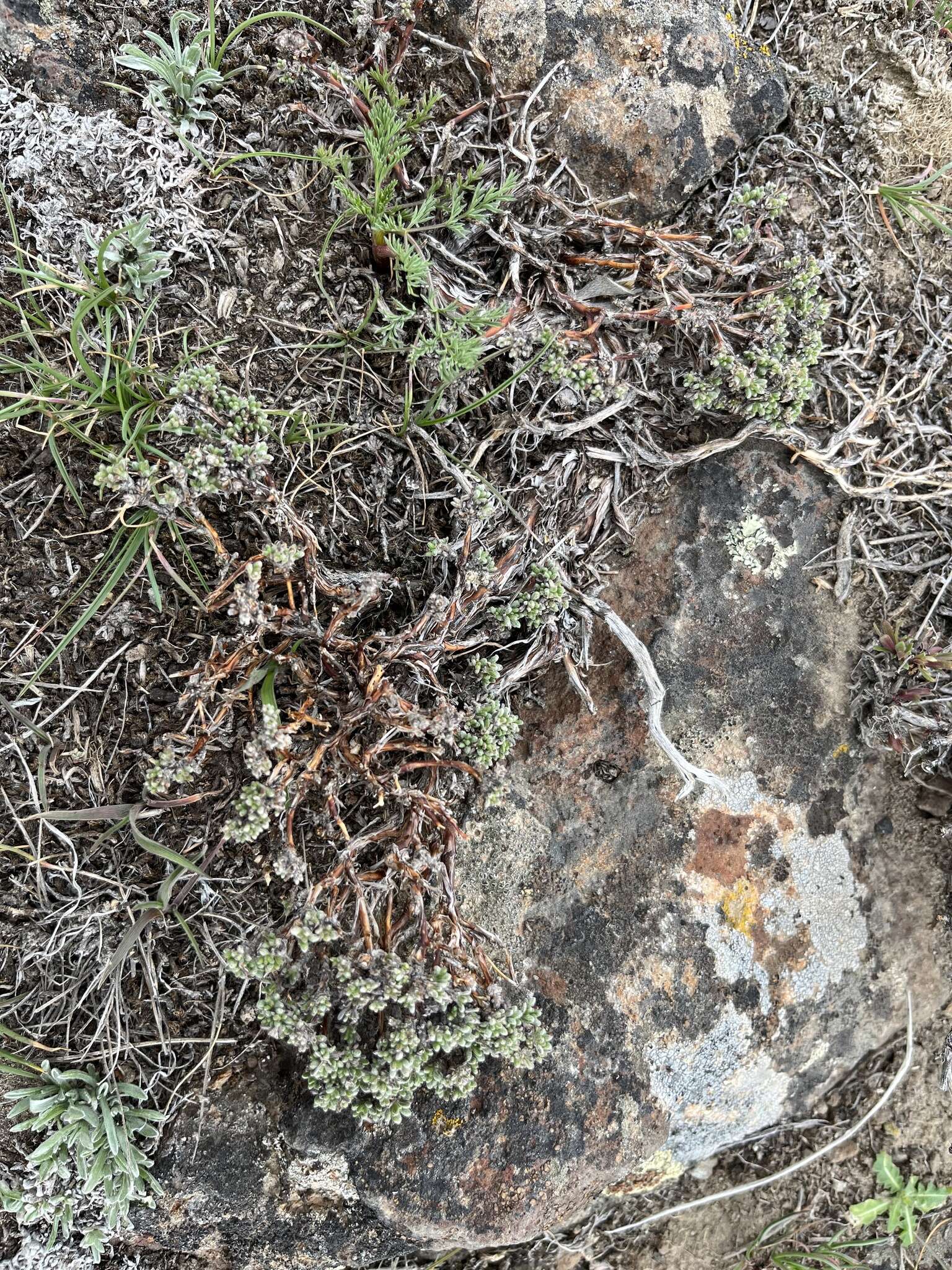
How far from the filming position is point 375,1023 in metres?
2.97

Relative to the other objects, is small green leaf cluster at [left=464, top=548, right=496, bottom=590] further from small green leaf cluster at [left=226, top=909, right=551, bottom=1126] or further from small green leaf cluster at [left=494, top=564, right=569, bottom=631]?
small green leaf cluster at [left=226, top=909, right=551, bottom=1126]

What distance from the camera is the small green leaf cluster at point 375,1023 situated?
280cm

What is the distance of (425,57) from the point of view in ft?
10.7

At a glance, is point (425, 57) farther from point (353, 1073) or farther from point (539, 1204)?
point (539, 1204)

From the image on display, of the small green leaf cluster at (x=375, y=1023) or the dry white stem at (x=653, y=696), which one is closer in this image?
the small green leaf cluster at (x=375, y=1023)

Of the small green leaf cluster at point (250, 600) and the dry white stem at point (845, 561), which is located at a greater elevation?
the dry white stem at point (845, 561)

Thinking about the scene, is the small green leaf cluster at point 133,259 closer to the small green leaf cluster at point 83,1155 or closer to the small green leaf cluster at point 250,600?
the small green leaf cluster at point 250,600

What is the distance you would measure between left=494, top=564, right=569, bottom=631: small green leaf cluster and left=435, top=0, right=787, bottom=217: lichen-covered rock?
1.52 meters

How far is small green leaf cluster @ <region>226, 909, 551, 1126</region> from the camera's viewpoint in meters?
2.80

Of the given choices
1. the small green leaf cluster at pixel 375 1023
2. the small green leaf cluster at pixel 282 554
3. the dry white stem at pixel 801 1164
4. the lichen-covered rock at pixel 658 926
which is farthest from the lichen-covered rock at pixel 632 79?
the dry white stem at pixel 801 1164

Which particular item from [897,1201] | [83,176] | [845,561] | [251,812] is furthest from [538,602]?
[897,1201]

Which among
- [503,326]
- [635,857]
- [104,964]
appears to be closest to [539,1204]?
[635,857]

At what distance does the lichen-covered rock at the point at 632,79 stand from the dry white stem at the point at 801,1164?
3545mm

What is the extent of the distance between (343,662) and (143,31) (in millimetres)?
2368
